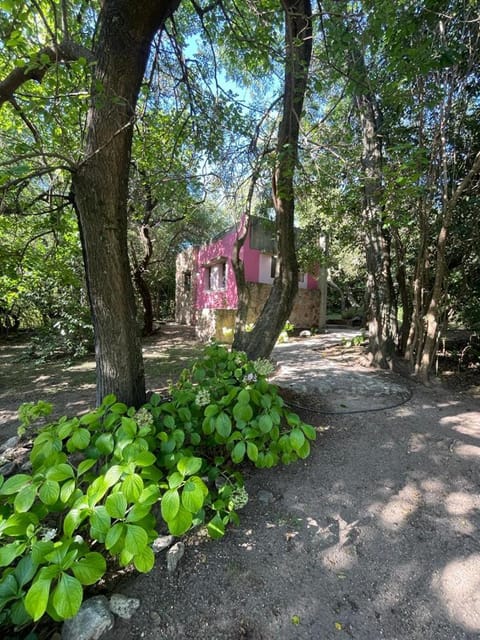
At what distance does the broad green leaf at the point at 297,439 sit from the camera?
59.2 inches

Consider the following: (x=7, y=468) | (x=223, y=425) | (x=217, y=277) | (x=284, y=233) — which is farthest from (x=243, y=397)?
(x=217, y=277)

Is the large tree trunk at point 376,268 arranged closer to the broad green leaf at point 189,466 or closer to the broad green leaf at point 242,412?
the broad green leaf at point 242,412

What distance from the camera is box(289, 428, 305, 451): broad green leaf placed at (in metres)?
1.50

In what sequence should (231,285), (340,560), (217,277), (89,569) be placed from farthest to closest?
(217,277), (231,285), (340,560), (89,569)

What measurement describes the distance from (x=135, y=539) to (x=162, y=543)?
61 centimetres

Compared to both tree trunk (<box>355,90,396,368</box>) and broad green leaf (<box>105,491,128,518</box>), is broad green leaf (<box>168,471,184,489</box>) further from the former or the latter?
tree trunk (<box>355,90,396,368</box>)

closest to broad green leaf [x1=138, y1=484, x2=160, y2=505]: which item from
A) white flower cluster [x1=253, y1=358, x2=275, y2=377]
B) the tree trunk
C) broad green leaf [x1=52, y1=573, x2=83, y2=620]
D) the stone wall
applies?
broad green leaf [x1=52, y1=573, x2=83, y2=620]

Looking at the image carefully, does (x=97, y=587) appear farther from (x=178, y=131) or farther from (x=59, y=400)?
(x=178, y=131)

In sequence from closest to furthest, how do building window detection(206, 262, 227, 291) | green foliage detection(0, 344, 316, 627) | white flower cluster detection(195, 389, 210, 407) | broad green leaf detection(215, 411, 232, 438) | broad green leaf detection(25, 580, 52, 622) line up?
1. broad green leaf detection(25, 580, 52, 622)
2. green foliage detection(0, 344, 316, 627)
3. broad green leaf detection(215, 411, 232, 438)
4. white flower cluster detection(195, 389, 210, 407)
5. building window detection(206, 262, 227, 291)

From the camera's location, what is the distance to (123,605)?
45.2 inches

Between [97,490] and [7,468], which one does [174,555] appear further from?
[7,468]

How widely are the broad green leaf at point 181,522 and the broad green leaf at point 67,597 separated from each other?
0.99ft

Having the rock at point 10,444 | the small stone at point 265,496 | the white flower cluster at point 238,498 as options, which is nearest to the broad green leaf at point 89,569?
the white flower cluster at point 238,498

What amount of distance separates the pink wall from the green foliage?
6.81 meters
